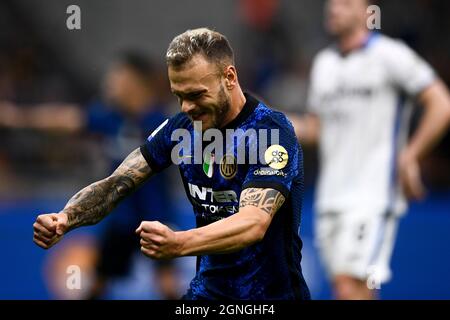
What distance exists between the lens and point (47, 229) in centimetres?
468

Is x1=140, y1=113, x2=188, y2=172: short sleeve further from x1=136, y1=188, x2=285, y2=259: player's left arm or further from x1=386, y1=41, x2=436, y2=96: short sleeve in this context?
x1=386, y1=41, x2=436, y2=96: short sleeve

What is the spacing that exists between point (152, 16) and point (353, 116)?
787cm

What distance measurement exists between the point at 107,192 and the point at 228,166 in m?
0.70

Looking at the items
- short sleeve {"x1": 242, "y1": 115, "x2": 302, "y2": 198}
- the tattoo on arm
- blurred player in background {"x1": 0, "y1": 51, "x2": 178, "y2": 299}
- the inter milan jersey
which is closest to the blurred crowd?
blurred player in background {"x1": 0, "y1": 51, "x2": 178, "y2": 299}

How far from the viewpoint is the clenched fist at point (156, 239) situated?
3.97 m

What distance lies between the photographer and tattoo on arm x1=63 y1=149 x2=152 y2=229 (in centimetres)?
503

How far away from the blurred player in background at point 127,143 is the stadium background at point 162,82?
1.01 ft

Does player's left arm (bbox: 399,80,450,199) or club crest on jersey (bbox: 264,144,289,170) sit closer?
club crest on jersey (bbox: 264,144,289,170)

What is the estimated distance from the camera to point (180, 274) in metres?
10.3

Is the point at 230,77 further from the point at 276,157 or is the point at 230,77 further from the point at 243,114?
the point at 276,157

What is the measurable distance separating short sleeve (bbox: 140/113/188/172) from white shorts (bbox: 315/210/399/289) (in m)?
2.73

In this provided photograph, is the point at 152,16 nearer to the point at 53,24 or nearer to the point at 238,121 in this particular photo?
the point at 53,24

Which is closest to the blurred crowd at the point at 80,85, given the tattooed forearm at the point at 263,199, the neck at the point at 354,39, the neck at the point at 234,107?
the neck at the point at 354,39

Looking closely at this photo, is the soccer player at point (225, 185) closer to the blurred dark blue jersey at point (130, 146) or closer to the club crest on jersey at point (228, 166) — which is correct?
the club crest on jersey at point (228, 166)
